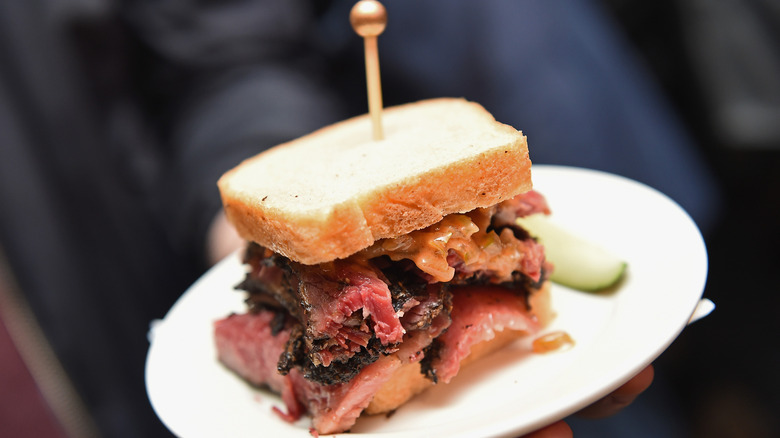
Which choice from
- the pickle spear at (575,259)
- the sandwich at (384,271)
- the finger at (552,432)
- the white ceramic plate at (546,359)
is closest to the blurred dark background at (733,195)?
the white ceramic plate at (546,359)

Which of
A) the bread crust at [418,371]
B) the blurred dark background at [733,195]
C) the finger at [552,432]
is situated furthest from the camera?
the blurred dark background at [733,195]

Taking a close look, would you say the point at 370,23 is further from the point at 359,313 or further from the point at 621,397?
the point at 621,397

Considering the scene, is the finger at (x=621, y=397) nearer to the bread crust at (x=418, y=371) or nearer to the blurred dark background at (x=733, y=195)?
the bread crust at (x=418, y=371)

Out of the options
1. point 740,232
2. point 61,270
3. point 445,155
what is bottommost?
point 740,232

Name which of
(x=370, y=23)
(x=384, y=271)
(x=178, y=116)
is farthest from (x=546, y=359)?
(x=178, y=116)

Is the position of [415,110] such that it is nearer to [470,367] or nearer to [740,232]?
[470,367]

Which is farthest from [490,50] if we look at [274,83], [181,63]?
[181,63]
